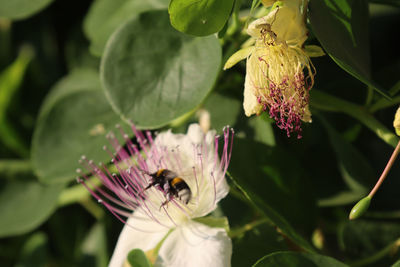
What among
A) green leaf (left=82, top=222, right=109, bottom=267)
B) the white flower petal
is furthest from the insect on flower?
green leaf (left=82, top=222, right=109, bottom=267)

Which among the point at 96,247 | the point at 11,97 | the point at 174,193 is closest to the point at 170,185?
the point at 174,193

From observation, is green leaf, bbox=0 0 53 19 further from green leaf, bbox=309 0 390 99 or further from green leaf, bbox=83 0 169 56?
green leaf, bbox=309 0 390 99

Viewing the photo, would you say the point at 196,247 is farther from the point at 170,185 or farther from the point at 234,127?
the point at 234,127

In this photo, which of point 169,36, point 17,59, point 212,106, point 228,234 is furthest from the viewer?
point 17,59

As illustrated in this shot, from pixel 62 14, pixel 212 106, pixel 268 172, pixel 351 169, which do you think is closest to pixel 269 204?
pixel 268 172

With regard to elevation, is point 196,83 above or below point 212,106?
above

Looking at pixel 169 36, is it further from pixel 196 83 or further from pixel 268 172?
pixel 268 172
